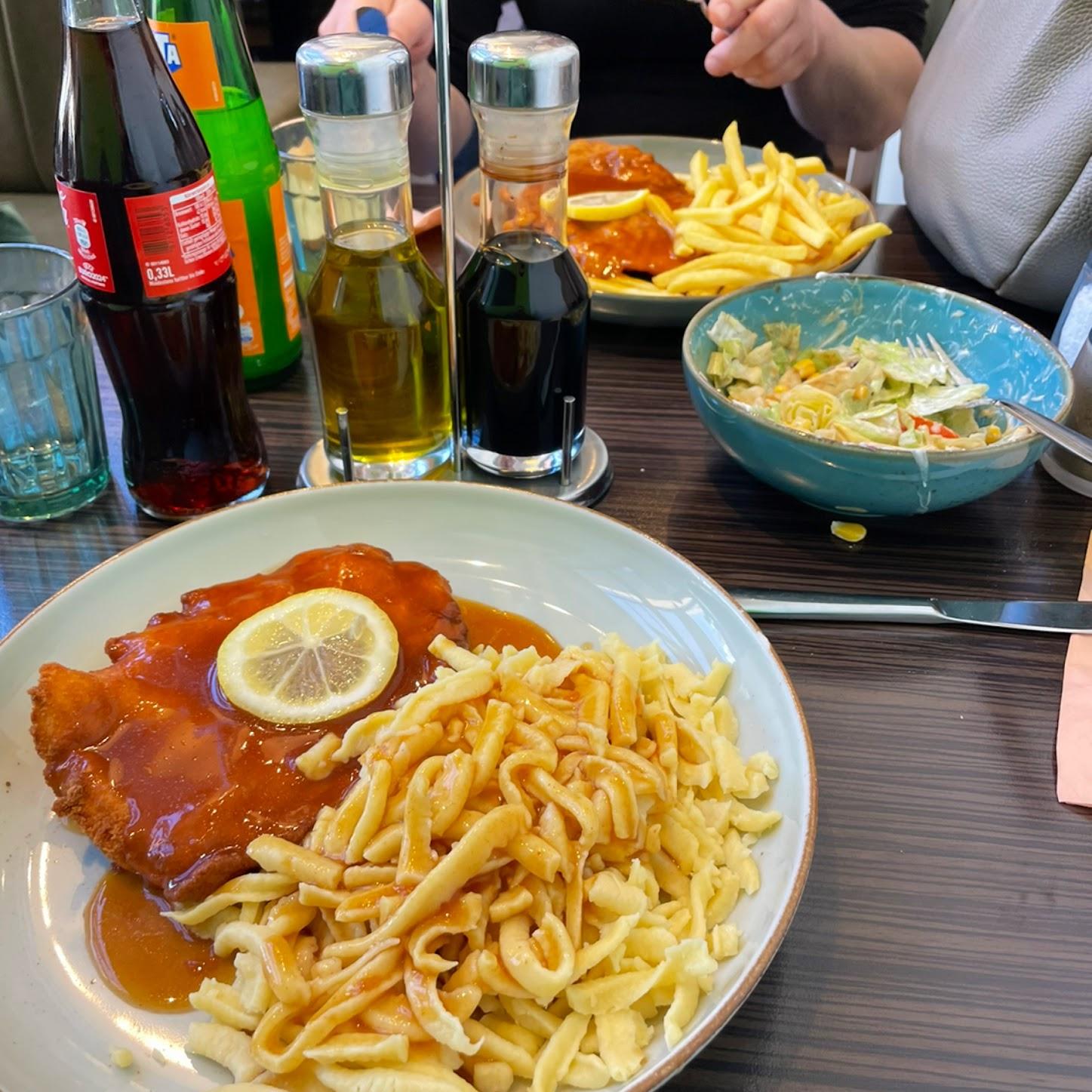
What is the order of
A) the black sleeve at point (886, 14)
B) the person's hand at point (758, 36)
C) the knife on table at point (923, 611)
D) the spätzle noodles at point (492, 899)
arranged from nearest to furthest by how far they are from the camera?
the spätzle noodles at point (492, 899) → the knife on table at point (923, 611) → the person's hand at point (758, 36) → the black sleeve at point (886, 14)

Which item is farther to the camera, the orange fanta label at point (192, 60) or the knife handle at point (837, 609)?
A: the orange fanta label at point (192, 60)

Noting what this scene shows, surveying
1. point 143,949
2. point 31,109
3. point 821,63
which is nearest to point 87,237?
point 143,949

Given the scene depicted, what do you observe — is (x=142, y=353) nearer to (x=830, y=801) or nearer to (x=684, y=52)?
(x=830, y=801)

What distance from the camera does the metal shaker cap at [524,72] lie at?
1239 mm

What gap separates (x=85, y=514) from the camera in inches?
60.9

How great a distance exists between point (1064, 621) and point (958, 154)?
3.69 feet

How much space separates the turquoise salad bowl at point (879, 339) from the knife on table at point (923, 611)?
0.51ft

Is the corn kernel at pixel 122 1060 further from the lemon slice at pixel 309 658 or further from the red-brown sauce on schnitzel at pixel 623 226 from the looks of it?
the red-brown sauce on schnitzel at pixel 623 226

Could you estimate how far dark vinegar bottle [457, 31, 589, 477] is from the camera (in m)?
1.33

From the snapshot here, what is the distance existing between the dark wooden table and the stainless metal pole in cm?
26

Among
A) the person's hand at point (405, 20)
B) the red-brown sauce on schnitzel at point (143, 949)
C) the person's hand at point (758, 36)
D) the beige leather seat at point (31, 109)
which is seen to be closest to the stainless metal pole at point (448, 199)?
the red-brown sauce on schnitzel at point (143, 949)

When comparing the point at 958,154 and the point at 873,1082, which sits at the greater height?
the point at 958,154

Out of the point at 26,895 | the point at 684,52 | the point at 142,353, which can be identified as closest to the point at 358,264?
the point at 142,353

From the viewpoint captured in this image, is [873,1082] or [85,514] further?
[85,514]
